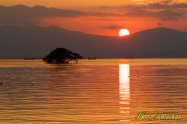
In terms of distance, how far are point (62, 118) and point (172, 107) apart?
10105 mm

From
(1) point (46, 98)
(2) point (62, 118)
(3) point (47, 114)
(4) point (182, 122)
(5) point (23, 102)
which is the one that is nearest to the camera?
(4) point (182, 122)

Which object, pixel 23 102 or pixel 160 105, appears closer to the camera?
pixel 160 105

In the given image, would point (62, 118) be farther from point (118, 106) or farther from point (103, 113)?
point (118, 106)

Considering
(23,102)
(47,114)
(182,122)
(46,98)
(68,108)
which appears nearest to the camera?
(182,122)

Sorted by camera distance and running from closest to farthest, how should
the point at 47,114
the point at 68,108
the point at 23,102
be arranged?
the point at 47,114 < the point at 68,108 < the point at 23,102

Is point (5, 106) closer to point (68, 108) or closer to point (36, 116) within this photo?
point (68, 108)

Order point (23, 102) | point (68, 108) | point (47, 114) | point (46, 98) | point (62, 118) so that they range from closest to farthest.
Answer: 1. point (62, 118)
2. point (47, 114)
3. point (68, 108)
4. point (23, 102)
5. point (46, 98)

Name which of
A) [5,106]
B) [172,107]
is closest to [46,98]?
[5,106]

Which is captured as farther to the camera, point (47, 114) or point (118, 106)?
point (118, 106)

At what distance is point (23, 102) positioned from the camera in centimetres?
4384

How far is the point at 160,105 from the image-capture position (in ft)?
135

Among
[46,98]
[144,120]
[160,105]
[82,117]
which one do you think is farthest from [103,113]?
[46,98]

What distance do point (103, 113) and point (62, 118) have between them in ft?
11.7

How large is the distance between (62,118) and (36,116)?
73.2 inches
